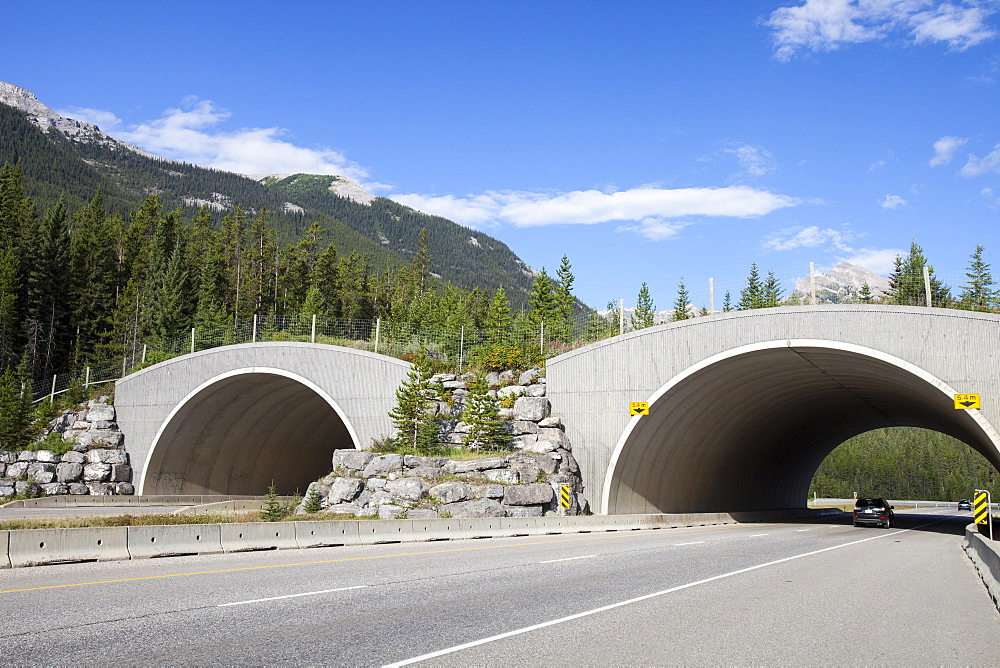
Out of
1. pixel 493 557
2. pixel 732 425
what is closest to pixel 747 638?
pixel 493 557

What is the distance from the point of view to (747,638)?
A: 776cm

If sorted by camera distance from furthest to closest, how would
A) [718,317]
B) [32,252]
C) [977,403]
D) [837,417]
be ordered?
1. [32,252]
2. [837,417]
3. [718,317]
4. [977,403]

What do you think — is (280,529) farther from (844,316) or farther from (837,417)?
(837,417)

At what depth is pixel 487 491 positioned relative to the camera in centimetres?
2675

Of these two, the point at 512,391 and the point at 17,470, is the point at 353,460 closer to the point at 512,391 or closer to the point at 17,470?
the point at 512,391

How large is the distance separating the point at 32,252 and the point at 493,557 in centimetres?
6963

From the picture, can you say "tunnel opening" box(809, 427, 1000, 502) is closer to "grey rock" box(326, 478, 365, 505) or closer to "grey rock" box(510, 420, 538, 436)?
"grey rock" box(510, 420, 538, 436)

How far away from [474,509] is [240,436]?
828 inches

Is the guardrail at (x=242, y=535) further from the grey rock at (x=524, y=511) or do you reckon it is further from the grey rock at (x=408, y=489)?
the grey rock at (x=408, y=489)

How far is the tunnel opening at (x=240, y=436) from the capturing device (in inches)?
1547

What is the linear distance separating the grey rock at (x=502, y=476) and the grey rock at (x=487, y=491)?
61 cm

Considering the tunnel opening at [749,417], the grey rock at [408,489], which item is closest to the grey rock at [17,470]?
the grey rock at [408,489]

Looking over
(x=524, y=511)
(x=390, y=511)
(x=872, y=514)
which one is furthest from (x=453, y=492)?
(x=872, y=514)

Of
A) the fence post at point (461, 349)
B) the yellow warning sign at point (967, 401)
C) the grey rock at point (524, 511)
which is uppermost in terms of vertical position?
the fence post at point (461, 349)
